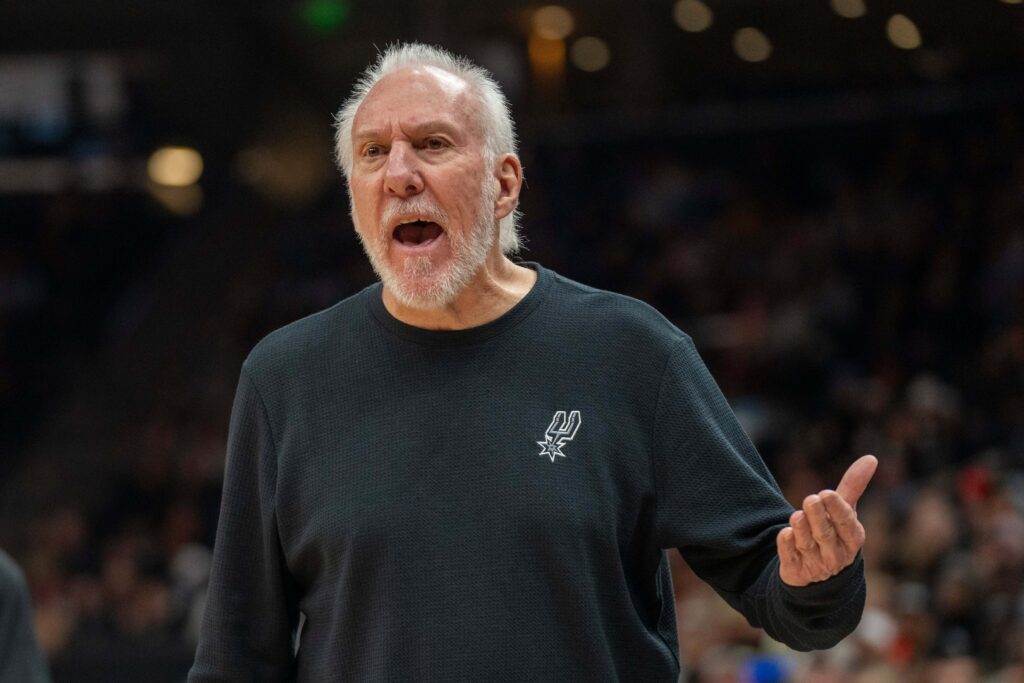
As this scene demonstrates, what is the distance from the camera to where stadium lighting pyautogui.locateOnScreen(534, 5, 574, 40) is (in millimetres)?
13188

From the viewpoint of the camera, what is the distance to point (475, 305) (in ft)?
10.0

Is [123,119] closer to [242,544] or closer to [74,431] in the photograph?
[74,431]

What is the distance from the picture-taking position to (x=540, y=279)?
3141 millimetres

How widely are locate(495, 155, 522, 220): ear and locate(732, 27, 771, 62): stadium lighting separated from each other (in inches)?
383

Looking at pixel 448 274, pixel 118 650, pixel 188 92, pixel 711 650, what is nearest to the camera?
pixel 448 274

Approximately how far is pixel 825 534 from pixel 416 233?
3.12 feet

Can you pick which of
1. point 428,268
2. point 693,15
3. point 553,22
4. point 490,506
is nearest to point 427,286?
point 428,268

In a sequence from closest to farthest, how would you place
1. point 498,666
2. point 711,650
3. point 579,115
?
point 498,666 → point 711,650 → point 579,115

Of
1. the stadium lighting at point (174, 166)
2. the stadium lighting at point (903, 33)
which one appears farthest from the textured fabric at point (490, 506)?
the stadium lighting at point (174, 166)

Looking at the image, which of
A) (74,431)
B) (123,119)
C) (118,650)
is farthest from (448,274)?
(123,119)

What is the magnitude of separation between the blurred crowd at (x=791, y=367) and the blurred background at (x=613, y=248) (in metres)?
0.03

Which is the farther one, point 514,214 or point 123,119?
point 123,119

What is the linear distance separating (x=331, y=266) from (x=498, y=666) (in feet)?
38.7

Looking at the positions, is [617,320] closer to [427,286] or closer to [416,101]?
[427,286]
